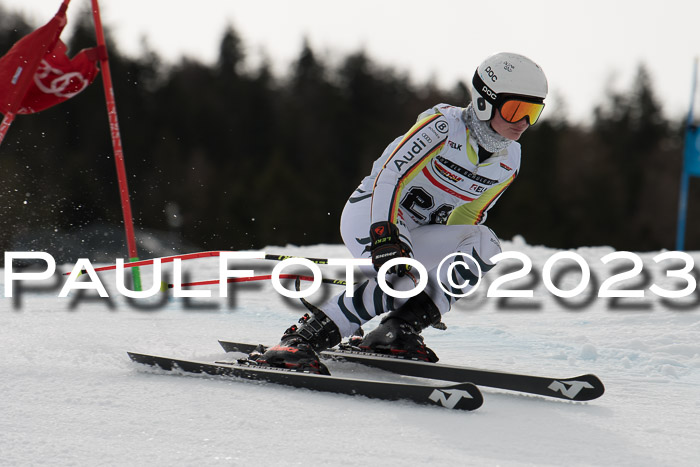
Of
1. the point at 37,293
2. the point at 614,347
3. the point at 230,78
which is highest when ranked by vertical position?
the point at 230,78

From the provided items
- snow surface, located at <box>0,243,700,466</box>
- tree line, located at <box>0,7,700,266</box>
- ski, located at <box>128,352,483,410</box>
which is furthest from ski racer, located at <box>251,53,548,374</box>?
tree line, located at <box>0,7,700,266</box>

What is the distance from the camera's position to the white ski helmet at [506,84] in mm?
3291

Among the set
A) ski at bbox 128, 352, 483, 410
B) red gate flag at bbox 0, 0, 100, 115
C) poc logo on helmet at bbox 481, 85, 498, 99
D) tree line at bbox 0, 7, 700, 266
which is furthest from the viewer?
tree line at bbox 0, 7, 700, 266

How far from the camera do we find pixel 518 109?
130 inches

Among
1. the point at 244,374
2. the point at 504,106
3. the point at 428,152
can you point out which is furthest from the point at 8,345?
the point at 504,106

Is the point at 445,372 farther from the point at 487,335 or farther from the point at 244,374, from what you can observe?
the point at 487,335

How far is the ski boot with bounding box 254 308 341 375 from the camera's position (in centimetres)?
307

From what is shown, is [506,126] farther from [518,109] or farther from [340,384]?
[340,384]

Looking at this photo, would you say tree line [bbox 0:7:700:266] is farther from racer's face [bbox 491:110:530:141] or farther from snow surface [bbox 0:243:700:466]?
racer's face [bbox 491:110:530:141]

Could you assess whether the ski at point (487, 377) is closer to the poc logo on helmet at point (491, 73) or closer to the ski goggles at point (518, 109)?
the ski goggles at point (518, 109)

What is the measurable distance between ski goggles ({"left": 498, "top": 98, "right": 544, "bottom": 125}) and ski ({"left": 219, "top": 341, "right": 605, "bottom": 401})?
1066 mm

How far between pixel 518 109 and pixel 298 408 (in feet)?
5.15

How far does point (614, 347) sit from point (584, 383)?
4.74 ft

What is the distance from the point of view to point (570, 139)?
39.0 m
